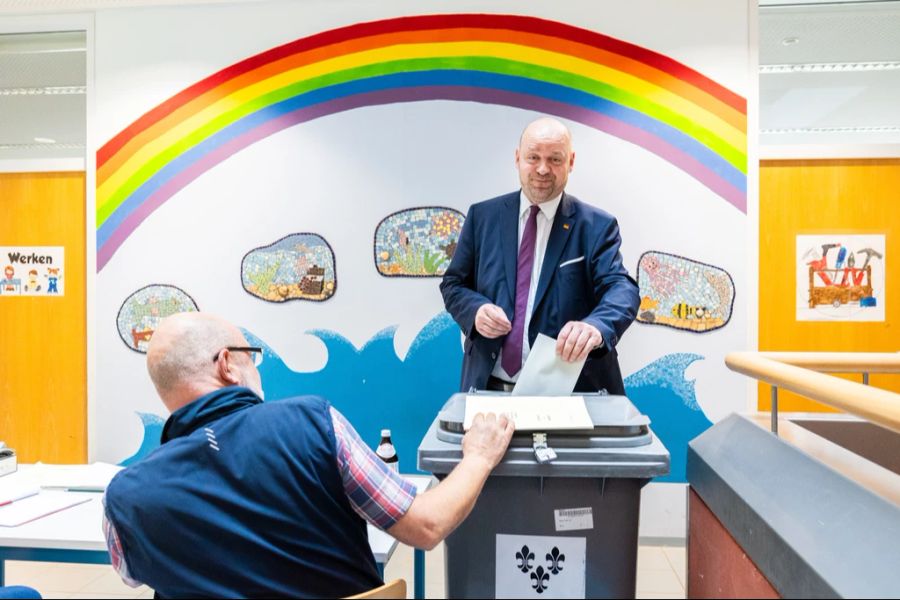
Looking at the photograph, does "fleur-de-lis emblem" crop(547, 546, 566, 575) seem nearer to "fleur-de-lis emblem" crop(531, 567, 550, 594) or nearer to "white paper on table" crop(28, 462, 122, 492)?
"fleur-de-lis emblem" crop(531, 567, 550, 594)

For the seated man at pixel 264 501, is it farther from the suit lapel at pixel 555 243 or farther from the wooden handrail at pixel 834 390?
the suit lapel at pixel 555 243

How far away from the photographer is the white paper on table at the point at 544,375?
4.55ft

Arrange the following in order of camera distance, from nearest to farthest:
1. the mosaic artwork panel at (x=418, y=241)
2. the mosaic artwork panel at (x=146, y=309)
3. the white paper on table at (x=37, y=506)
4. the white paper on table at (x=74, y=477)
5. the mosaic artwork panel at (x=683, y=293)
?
the white paper on table at (x=37, y=506) → the white paper on table at (x=74, y=477) → the mosaic artwork panel at (x=683, y=293) → the mosaic artwork panel at (x=418, y=241) → the mosaic artwork panel at (x=146, y=309)

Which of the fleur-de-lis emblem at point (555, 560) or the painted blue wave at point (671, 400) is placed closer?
the fleur-de-lis emblem at point (555, 560)

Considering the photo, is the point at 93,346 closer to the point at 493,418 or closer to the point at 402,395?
the point at 402,395

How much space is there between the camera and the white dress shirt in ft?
6.89

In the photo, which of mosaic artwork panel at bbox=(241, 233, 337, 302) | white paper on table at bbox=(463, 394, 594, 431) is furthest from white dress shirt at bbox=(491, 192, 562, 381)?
mosaic artwork panel at bbox=(241, 233, 337, 302)

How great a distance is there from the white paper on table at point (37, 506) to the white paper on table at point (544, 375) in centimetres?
129

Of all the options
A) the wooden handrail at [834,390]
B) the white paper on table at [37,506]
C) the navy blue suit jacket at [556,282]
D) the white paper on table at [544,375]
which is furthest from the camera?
the navy blue suit jacket at [556,282]

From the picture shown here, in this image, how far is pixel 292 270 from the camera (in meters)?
3.30

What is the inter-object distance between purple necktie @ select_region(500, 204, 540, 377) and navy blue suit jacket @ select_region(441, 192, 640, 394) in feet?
0.08

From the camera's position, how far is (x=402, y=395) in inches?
128

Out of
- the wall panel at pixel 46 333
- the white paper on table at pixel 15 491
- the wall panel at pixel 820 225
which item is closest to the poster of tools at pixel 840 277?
the wall panel at pixel 820 225

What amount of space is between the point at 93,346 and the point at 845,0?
14.6ft
